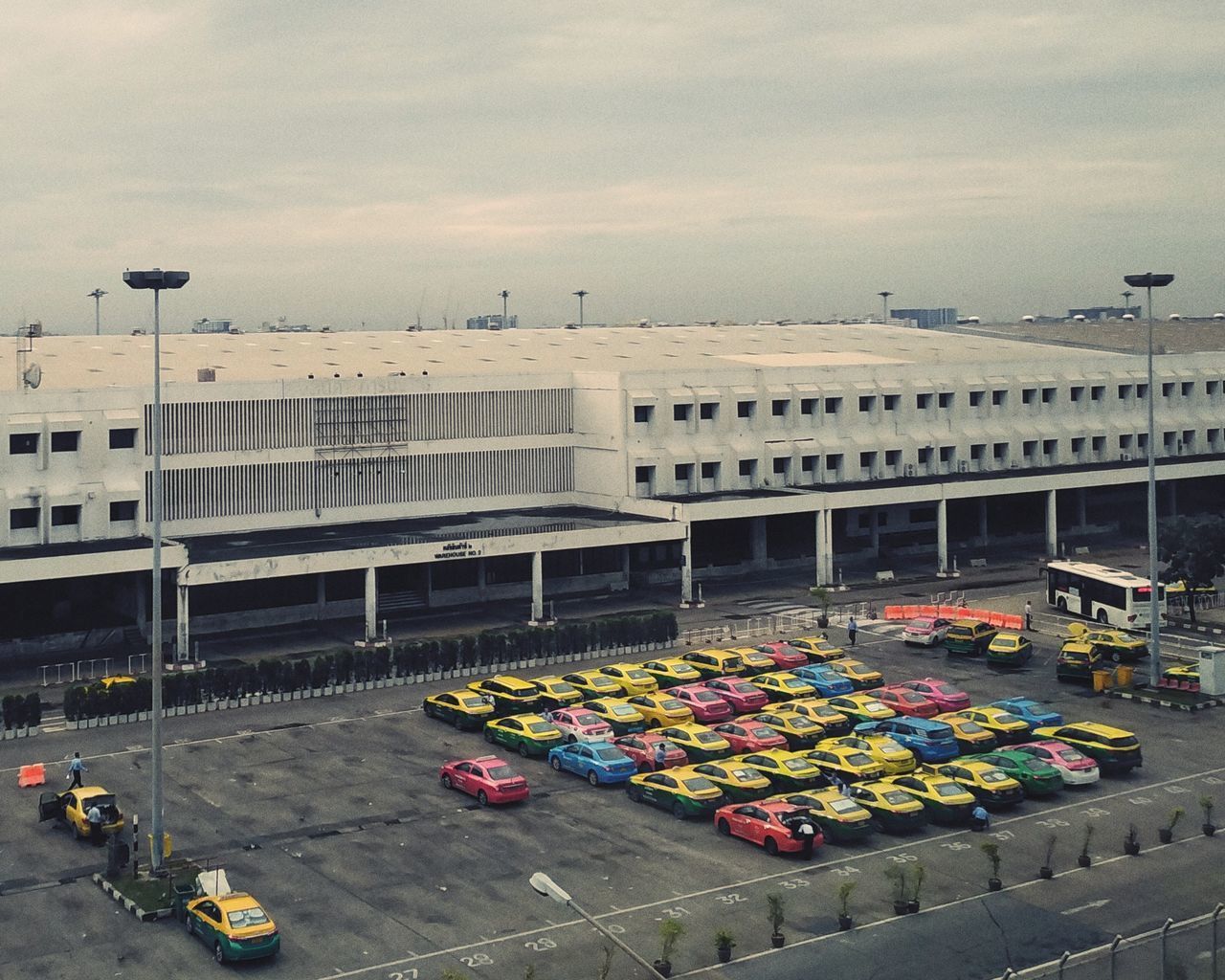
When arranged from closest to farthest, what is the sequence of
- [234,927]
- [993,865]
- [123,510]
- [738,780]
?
1. [234,927]
2. [993,865]
3. [738,780]
4. [123,510]

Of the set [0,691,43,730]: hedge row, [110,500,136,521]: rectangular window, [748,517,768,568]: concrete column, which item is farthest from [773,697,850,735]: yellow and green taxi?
[748,517,768,568]: concrete column

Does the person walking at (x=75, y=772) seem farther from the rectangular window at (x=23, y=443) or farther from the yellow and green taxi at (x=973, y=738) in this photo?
the yellow and green taxi at (x=973, y=738)

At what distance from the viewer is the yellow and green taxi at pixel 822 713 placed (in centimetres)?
5431

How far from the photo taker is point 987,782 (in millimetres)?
46188

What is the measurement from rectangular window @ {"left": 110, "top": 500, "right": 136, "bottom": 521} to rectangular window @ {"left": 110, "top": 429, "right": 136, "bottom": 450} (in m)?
2.61

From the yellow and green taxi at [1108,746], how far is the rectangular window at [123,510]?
43.7 m

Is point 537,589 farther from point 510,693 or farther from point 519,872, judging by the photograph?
point 519,872

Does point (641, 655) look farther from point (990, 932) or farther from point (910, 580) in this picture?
point (990, 932)

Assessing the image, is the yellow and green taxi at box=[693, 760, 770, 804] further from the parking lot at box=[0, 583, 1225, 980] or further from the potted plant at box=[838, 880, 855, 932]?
the potted plant at box=[838, 880, 855, 932]

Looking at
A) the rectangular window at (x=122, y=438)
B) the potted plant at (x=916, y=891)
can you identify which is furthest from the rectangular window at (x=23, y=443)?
the potted plant at (x=916, y=891)

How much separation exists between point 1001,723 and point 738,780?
11.4 m

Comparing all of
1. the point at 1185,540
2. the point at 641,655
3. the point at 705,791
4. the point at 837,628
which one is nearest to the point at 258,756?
the point at 705,791

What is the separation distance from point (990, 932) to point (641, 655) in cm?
3413

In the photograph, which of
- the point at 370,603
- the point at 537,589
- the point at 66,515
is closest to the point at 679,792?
the point at 370,603
